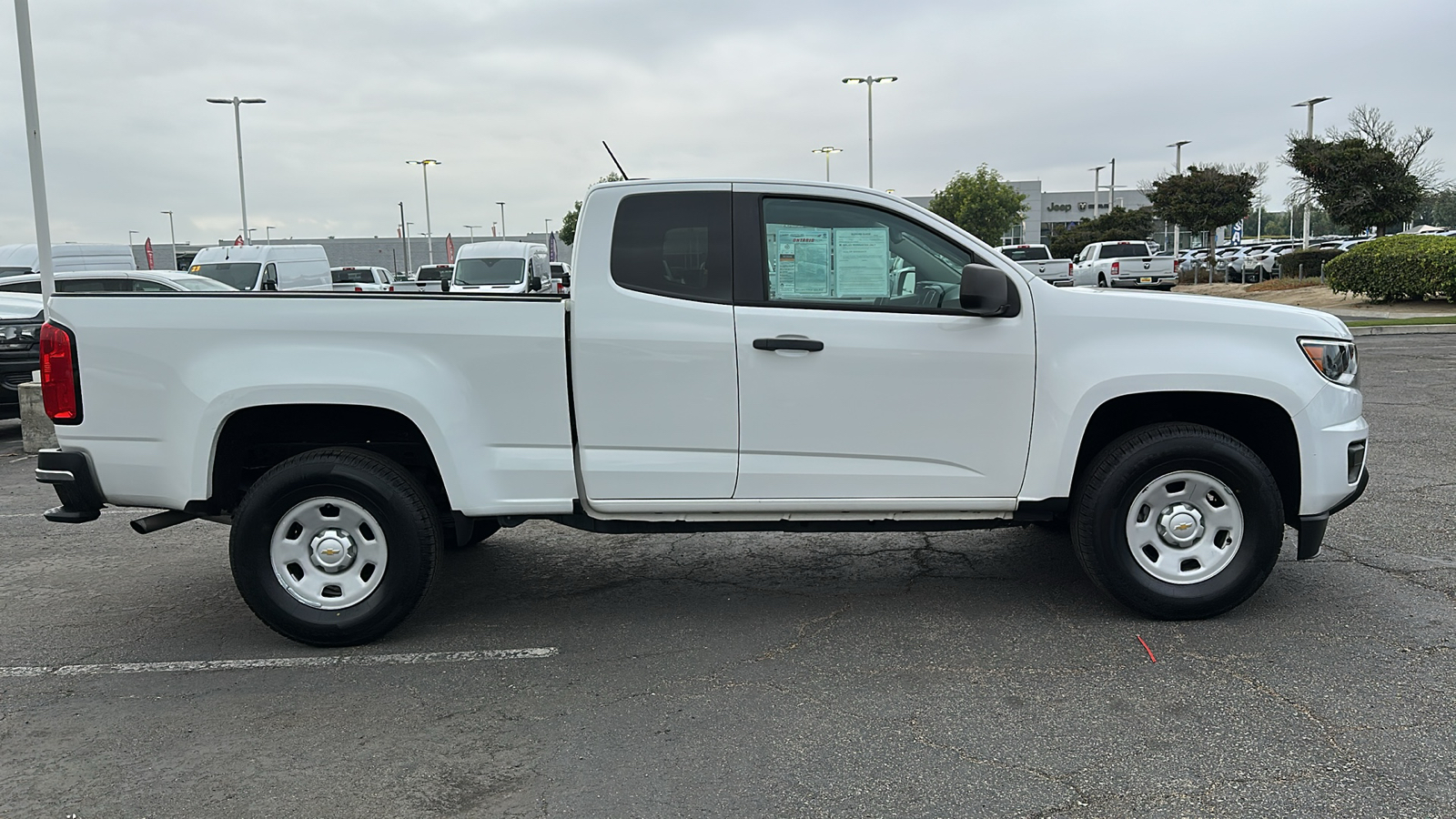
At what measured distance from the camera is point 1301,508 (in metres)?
4.83

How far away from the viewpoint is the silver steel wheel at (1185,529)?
482 cm

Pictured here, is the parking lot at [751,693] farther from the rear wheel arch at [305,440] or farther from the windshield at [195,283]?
the windshield at [195,283]

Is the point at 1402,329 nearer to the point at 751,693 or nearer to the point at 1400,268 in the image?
the point at 1400,268

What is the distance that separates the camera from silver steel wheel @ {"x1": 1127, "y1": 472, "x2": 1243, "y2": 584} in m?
4.82

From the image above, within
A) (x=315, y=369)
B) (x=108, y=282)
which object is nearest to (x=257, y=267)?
(x=108, y=282)

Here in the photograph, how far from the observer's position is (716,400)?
468 cm

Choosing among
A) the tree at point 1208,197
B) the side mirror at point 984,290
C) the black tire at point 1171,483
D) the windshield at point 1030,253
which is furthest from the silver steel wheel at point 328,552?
the tree at point 1208,197

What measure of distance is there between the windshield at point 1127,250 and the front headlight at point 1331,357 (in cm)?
3342

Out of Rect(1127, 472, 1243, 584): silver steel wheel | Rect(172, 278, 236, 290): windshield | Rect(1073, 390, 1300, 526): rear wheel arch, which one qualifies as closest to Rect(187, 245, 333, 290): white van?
Rect(172, 278, 236, 290): windshield

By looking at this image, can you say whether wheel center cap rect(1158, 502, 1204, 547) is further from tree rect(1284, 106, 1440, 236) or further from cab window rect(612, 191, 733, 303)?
tree rect(1284, 106, 1440, 236)

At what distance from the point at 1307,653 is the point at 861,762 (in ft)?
6.92

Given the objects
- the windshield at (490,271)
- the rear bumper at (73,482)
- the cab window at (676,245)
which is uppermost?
the windshield at (490,271)

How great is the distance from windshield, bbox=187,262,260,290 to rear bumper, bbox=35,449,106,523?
2374 centimetres

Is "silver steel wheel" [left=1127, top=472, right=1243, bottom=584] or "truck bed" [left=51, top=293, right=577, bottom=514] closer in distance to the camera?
"truck bed" [left=51, top=293, right=577, bottom=514]
